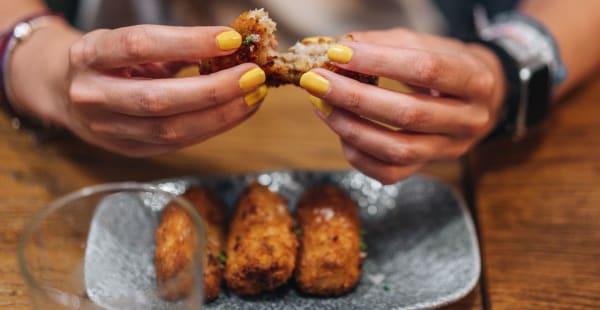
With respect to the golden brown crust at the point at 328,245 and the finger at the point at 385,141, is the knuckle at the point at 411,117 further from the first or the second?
the golden brown crust at the point at 328,245

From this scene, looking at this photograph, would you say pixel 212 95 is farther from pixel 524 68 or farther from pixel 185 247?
pixel 524 68

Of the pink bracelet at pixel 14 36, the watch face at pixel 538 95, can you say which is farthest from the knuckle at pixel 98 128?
the watch face at pixel 538 95

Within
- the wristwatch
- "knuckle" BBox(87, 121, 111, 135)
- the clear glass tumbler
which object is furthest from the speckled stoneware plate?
the wristwatch

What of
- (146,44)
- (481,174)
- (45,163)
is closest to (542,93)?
(481,174)

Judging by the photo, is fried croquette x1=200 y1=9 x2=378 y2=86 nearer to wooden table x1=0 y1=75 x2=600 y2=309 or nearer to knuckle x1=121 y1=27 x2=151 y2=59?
knuckle x1=121 y1=27 x2=151 y2=59

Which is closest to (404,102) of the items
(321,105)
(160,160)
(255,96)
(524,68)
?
(321,105)
